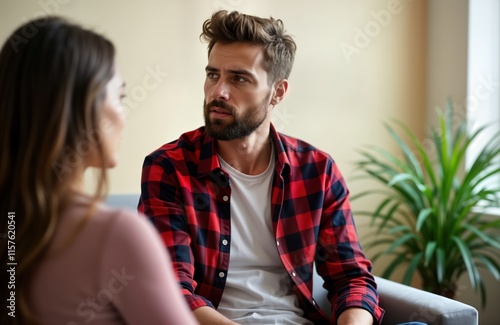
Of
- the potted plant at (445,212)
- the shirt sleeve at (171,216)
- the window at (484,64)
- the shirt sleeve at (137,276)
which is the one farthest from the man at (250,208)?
the window at (484,64)

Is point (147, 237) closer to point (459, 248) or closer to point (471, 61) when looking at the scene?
point (459, 248)

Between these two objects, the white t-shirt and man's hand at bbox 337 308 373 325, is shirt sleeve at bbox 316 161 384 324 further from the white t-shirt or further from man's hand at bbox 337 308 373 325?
the white t-shirt

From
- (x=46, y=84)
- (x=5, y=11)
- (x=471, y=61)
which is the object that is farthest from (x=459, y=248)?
(x=46, y=84)

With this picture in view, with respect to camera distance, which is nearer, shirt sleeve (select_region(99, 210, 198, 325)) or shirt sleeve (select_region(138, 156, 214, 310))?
shirt sleeve (select_region(99, 210, 198, 325))

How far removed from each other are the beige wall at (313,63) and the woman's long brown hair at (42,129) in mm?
1598

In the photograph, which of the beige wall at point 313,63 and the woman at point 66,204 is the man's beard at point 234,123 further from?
the woman at point 66,204

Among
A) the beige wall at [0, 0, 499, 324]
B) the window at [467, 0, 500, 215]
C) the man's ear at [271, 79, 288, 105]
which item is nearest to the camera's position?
the man's ear at [271, 79, 288, 105]

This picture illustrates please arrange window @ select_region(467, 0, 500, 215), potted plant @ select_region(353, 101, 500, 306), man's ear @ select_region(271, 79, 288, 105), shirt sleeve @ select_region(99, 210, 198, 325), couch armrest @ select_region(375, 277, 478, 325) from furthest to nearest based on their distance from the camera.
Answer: window @ select_region(467, 0, 500, 215) < potted plant @ select_region(353, 101, 500, 306) < man's ear @ select_region(271, 79, 288, 105) < couch armrest @ select_region(375, 277, 478, 325) < shirt sleeve @ select_region(99, 210, 198, 325)

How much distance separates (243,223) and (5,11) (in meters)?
1.28

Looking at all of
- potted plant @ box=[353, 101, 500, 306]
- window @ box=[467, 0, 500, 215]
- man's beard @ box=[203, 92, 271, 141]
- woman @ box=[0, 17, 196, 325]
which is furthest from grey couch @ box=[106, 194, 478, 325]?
window @ box=[467, 0, 500, 215]

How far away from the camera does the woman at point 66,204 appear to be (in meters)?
0.83

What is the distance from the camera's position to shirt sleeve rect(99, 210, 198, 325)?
0.82m

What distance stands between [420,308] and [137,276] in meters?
1.16

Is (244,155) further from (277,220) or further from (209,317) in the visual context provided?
(209,317)
